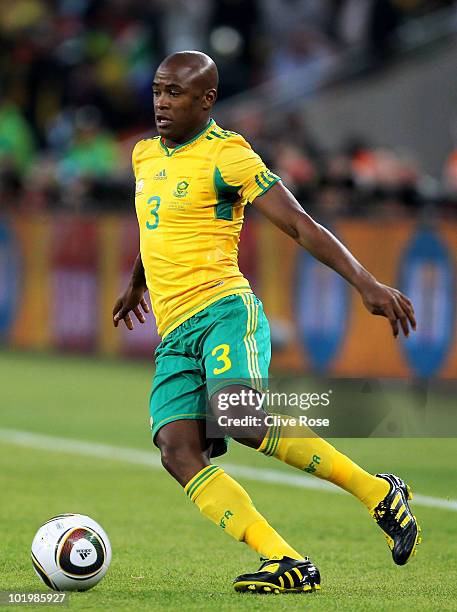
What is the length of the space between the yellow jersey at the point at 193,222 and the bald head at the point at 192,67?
0.21 m

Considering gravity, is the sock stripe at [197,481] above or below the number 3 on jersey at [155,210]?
below

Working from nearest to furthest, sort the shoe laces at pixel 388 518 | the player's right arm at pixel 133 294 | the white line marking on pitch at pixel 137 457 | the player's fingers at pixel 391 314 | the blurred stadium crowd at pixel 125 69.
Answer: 1. the player's fingers at pixel 391 314
2. the shoe laces at pixel 388 518
3. the player's right arm at pixel 133 294
4. the white line marking on pitch at pixel 137 457
5. the blurred stadium crowd at pixel 125 69

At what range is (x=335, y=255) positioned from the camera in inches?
208

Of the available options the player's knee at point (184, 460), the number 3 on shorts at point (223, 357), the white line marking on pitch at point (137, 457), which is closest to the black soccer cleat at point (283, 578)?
the player's knee at point (184, 460)

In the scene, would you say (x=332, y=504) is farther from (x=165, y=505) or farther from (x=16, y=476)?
(x=16, y=476)

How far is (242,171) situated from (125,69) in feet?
51.2

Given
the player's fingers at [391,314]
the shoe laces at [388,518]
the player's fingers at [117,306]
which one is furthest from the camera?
the player's fingers at [117,306]

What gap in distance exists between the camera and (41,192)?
56.4 feet

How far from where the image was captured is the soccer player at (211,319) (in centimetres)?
551

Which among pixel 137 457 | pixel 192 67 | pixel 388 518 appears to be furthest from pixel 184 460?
pixel 137 457

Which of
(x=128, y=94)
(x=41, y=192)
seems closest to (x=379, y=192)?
(x=41, y=192)

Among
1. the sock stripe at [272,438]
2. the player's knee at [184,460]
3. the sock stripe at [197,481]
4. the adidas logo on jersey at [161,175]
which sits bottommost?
the sock stripe at [197,481]

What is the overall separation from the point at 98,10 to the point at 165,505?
15.5 metres

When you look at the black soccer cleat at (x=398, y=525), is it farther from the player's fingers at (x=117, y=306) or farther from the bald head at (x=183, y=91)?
the bald head at (x=183, y=91)
